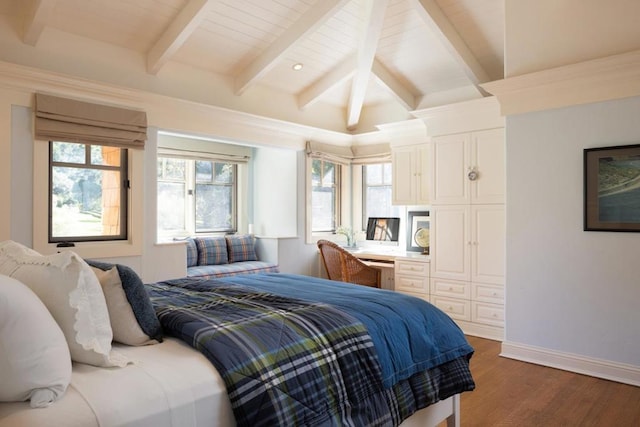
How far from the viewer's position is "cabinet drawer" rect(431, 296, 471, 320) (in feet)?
14.5

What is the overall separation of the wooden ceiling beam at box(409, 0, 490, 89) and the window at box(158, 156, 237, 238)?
10.7ft

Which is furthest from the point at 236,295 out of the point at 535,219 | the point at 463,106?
the point at 463,106

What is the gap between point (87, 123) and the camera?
11.7 feet

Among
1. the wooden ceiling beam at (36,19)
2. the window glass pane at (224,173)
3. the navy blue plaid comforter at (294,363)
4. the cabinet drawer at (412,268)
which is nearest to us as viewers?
the navy blue plaid comforter at (294,363)

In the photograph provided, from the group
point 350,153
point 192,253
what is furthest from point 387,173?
point 192,253

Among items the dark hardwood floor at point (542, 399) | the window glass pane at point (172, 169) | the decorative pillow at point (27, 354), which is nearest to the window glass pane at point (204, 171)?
the window glass pane at point (172, 169)

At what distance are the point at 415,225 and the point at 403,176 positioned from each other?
0.67 metres

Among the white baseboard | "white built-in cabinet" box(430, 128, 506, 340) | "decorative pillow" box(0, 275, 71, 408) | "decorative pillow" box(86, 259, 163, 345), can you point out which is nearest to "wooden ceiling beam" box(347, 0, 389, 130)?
"white built-in cabinet" box(430, 128, 506, 340)

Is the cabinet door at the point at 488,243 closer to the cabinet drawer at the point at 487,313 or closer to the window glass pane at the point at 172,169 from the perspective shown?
the cabinet drawer at the point at 487,313

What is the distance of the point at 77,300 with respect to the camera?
1.26m

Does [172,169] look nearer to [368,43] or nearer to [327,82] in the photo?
[327,82]

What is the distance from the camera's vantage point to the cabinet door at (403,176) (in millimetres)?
5203

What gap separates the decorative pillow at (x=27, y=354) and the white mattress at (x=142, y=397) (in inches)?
1.3

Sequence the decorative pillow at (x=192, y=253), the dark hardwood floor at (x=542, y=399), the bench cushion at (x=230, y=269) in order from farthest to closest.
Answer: the decorative pillow at (x=192, y=253)
the bench cushion at (x=230, y=269)
the dark hardwood floor at (x=542, y=399)
